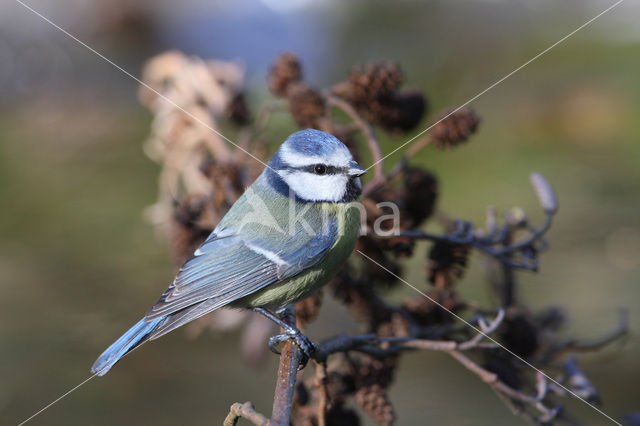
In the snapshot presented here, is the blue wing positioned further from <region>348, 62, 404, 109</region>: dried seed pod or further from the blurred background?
the blurred background

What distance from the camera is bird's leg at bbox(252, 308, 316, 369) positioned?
0.95 metres

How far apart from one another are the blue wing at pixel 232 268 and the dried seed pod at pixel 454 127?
0.24 metres

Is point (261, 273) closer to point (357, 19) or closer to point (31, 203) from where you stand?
point (31, 203)

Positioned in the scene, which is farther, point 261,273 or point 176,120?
point 176,120

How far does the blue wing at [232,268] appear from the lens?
103 centimetres

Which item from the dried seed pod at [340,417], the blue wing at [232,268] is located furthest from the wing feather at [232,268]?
the dried seed pod at [340,417]

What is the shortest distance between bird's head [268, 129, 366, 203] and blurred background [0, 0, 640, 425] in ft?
1.84

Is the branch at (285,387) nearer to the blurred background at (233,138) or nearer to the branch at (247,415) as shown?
the branch at (247,415)

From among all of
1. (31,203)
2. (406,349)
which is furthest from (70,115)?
(406,349)

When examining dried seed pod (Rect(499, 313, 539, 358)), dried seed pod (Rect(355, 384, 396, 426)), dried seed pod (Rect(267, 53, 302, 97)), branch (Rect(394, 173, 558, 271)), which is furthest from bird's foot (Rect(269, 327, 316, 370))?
dried seed pod (Rect(267, 53, 302, 97))

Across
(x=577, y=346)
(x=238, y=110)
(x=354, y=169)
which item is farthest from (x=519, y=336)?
(x=238, y=110)

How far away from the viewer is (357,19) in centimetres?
398

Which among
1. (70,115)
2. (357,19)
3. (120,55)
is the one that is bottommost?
(70,115)

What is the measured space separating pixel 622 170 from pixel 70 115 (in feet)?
7.91
